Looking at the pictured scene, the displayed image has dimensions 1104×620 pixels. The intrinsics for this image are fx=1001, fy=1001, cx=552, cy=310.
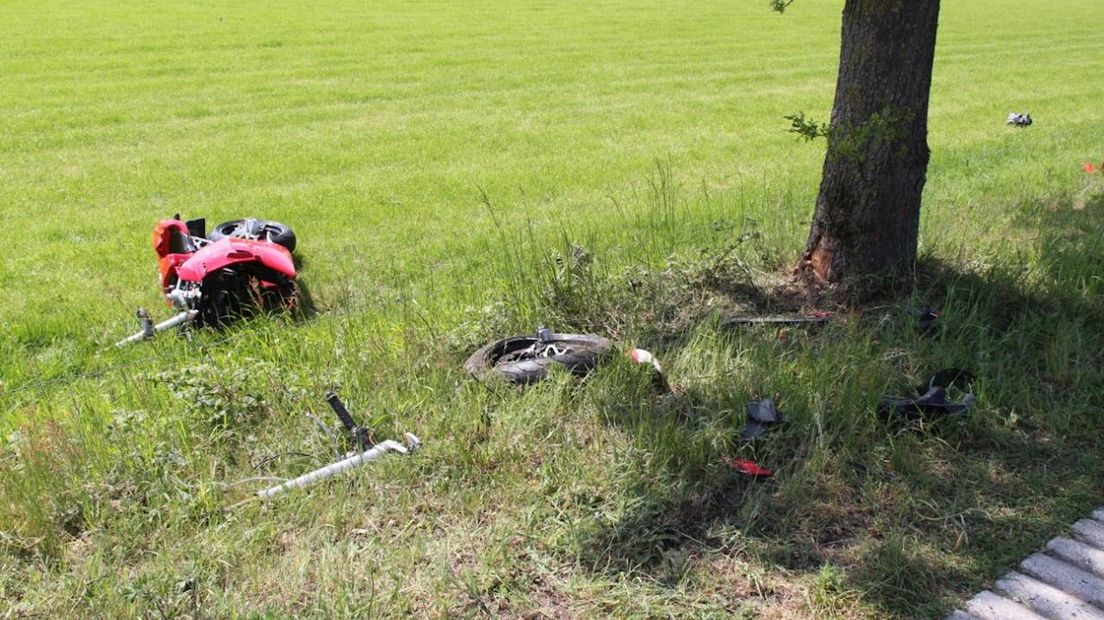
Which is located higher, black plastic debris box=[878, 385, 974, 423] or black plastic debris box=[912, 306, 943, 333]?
black plastic debris box=[912, 306, 943, 333]

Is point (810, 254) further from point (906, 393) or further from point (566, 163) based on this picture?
point (566, 163)

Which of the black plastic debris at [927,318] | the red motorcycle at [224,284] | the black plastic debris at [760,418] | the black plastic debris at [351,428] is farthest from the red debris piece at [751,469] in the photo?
the red motorcycle at [224,284]

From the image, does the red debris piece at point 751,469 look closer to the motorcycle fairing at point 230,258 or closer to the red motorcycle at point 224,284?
the red motorcycle at point 224,284

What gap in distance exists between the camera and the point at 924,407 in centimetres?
450

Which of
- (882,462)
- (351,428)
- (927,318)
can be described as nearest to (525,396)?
(351,428)

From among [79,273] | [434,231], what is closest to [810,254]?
[434,231]

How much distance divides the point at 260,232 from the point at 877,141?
173 inches

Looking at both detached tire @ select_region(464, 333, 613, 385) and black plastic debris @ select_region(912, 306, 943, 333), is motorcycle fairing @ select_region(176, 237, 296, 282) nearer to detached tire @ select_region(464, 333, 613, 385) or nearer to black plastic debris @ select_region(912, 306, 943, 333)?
detached tire @ select_region(464, 333, 613, 385)

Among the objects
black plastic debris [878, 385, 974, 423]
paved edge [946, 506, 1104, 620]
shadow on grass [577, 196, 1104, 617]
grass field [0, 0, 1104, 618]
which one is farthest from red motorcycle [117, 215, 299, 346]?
paved edge [946, 506, 1104, 620]

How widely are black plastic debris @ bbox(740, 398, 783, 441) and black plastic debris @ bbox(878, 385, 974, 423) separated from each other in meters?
0.52

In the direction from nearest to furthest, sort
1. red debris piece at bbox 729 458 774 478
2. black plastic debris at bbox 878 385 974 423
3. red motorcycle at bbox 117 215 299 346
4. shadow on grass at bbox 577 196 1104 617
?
shadow on grass at bbox 577 196 1104 617 < red debris piece at bbox 729 458 774 478 < black plastic debris at bbox 878 385 974 423 < red motorcycle at bbox 117 215 299 346

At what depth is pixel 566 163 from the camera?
421 inches

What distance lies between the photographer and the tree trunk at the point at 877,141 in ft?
17.7

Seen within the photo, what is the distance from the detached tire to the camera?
4703 mm
